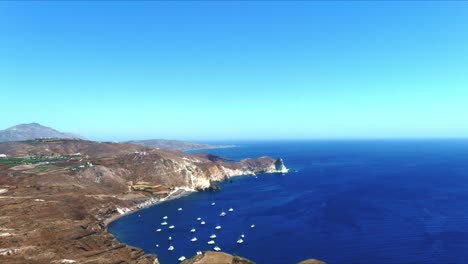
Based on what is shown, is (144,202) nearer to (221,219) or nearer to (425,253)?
(221,219)

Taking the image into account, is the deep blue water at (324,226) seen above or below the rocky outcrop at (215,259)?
below

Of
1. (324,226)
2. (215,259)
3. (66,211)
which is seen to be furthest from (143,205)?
(215,259)

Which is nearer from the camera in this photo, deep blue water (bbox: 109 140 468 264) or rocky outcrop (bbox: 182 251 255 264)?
rocky outcrop (bbox: 182 251 255 264)

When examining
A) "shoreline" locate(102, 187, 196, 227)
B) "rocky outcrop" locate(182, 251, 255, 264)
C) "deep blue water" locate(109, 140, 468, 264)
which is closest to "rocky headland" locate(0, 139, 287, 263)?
"shoreline" locate(102, 187, 196, 227)

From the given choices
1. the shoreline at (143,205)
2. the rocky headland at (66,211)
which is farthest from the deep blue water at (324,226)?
the rocky headland at (66,211)

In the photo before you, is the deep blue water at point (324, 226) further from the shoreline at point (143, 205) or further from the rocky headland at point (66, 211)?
the rocky headland at point (66, 211)

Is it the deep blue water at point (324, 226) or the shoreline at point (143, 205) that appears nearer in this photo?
the deep blue water at point (324, 226)

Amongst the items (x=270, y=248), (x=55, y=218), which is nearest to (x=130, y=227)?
(x=55, y=218)

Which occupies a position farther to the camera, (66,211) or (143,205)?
(143,205)

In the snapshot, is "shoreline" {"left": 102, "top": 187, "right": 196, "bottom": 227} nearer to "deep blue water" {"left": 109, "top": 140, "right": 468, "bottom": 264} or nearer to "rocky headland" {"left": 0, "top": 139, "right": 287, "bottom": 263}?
"rocky headland" {"left": 0, "top": 139, "right": 287, "bottom": 263}

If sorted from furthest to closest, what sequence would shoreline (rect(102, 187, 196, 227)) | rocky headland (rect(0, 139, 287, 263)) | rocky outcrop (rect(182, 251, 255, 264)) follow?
1. shoreline (rect(102, 187, 196, 227))
2. rocky headland (rect(0, 139, 287, 263))
3. rocky outcrop (rect(182, 251, 255, 264))

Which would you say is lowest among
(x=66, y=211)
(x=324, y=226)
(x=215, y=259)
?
(x=324, y=226)

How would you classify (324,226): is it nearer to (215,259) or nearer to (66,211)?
(215,259)
